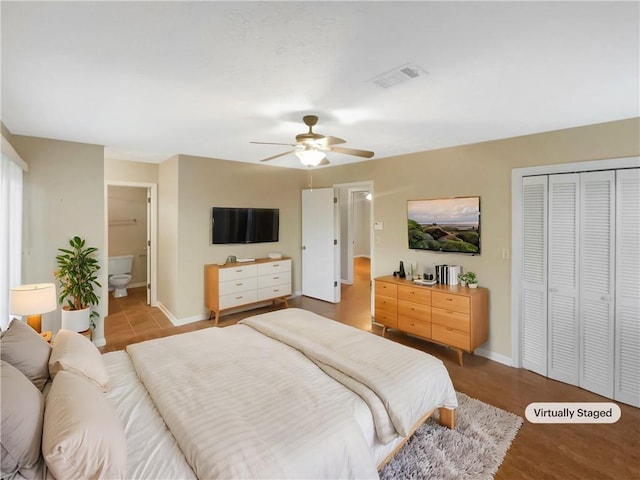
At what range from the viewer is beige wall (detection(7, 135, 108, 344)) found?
338 cm

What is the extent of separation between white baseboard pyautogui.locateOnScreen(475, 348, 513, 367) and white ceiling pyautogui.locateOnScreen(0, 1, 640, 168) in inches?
94.2

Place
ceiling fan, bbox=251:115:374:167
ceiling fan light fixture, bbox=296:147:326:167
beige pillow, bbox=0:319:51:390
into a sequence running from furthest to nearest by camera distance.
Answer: ceiling fan light fixture, bbox=296:147:326:167 → ceiling fan, bbox=251:115:374:167 → beige pillow, bbox=0:319:51:390

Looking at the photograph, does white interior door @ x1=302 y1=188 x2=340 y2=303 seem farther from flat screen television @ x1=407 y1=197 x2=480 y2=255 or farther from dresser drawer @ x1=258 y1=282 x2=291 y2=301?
flat screen television @ x1=407 y1=197 x2=480 y2=255

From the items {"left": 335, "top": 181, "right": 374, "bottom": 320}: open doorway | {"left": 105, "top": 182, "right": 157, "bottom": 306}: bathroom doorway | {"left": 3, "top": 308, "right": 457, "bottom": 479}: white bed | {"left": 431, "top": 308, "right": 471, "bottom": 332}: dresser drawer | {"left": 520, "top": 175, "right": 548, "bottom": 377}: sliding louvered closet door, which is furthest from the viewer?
{"left": 105, "top": 182, "right": 157, "bottom": 306}: bathroom doorway

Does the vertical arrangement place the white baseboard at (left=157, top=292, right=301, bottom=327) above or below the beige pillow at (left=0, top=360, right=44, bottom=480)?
below

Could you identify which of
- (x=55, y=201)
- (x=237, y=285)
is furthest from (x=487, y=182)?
(x=55, y=201)

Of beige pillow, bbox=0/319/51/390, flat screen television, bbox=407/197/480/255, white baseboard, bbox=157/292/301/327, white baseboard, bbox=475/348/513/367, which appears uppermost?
flat screen television, bbox=407/197/480/255

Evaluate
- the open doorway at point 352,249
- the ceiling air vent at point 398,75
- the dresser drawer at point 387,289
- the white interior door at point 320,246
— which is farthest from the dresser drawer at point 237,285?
the ceiling air vent at point 398,75

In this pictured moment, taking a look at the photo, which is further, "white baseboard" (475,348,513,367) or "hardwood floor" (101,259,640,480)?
"white baseboard" (475,348,513,367)

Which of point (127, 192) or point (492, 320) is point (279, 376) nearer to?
point (492, 320)

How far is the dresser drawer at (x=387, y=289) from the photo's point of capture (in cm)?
402

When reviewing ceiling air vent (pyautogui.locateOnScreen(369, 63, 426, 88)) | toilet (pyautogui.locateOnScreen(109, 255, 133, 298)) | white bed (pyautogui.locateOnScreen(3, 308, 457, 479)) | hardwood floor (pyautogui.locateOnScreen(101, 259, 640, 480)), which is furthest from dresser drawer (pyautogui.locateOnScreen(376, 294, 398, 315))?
toilet (pyautogui.locateOnScreen(109, 255, 133, 298))

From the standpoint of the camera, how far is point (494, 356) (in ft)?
11.6

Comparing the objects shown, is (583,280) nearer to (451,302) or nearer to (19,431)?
(451,302)
